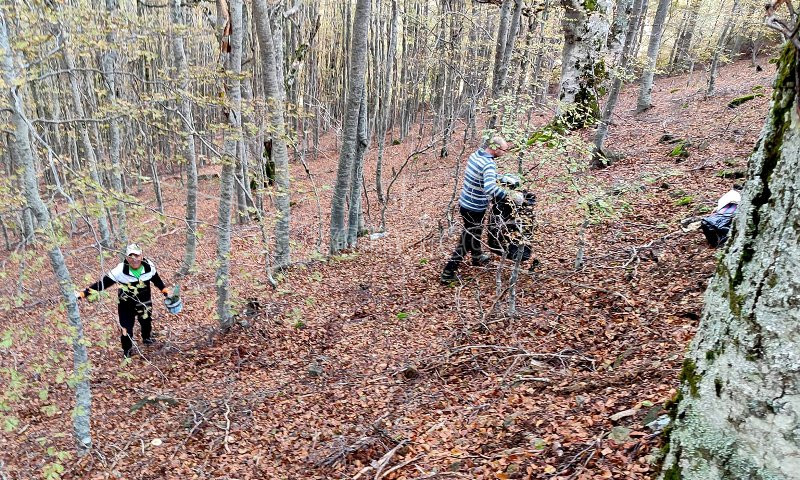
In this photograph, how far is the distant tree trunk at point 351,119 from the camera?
7727 mm

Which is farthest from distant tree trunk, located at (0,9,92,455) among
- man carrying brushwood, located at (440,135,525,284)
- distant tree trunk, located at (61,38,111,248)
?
man carrying brushwood, located at (440,135,525,284)

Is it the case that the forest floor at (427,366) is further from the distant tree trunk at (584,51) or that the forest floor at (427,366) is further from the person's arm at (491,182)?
the distant tree trunk at (584,51)

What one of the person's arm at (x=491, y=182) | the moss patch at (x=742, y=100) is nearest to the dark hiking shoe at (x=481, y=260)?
the person's arm at (x=491, y=182)

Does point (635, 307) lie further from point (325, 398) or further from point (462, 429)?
point (325, 398)

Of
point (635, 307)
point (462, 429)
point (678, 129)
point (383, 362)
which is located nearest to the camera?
point (462, 429)

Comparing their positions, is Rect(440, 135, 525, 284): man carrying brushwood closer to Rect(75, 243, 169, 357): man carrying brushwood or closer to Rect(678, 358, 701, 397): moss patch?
Rect(678, 358, 701, 397): moss patch

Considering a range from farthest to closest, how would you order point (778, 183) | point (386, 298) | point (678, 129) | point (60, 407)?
point (678, 129), point (386, 298), point (60, 407), point (778, 183)

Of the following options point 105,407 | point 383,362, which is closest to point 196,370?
point 105,407

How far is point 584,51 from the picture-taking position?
10.3 m

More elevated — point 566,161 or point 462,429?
point 566,161

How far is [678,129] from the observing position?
35.4 ft

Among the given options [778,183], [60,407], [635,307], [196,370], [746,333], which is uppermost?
[778,183]

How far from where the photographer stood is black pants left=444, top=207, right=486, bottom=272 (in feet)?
19.4

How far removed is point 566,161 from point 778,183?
11.8 ft
